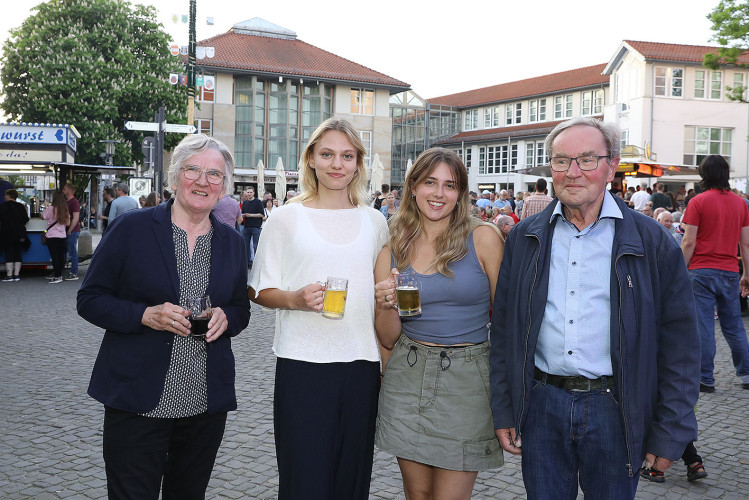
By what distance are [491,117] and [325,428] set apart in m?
52.9

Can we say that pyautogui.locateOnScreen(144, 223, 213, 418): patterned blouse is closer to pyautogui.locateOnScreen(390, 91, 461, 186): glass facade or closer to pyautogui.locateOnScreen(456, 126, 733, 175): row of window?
pyautogui.locateOnScreen(456, 126, 733, 175): row of window

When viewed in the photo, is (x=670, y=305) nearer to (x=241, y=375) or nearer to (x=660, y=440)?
(x=660, y=440)

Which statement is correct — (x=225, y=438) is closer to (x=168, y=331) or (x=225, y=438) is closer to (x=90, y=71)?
(x=168, y=331)

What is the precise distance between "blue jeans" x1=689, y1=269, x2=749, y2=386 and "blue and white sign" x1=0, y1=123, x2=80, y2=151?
1472 centimetres

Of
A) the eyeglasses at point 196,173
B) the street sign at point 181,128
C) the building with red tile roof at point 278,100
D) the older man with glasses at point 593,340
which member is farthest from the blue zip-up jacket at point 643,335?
the building with red tile roof at point 278,100

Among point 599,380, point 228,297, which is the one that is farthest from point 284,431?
point 599,380

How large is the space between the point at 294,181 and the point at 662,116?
2217 cm

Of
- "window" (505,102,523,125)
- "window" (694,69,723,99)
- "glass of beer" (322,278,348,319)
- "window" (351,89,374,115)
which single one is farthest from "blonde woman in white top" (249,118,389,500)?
"window" (505,102,523,125)

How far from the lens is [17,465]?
4.55 meters

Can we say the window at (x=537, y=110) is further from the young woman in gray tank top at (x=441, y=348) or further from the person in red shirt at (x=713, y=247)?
the young woman in gray tank top at (x=441, y=348)

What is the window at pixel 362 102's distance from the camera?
4509cm

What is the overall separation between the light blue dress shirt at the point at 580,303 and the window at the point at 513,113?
50.2m

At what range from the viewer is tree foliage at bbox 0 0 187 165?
1246 inches

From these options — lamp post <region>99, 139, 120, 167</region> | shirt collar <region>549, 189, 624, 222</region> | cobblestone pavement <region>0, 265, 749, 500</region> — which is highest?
lamp post <region>99, 139, 120, 167</region>
